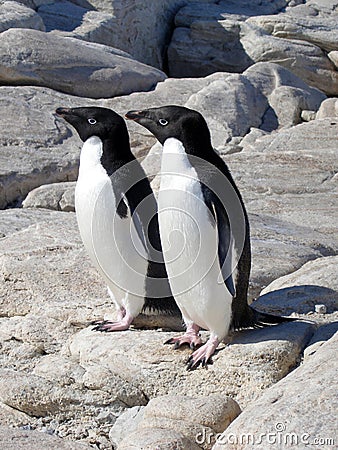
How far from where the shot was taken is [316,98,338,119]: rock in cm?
1062

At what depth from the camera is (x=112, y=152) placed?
159 inches

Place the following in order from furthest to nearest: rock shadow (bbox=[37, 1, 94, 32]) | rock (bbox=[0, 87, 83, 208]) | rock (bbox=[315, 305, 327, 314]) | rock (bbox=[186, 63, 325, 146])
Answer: rock shadow (bbox=[37, 1, 94, 32]) → rock (bbox=[186, 63, 325, 146]) → rock (bbox=[0, 87, 83, 208]) → rock (bbox=[315, 305, 327, 314])

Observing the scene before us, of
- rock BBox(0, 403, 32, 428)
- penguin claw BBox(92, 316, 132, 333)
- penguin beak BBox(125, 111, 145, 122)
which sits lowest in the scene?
rock BBox(0, 403, 32, 428)

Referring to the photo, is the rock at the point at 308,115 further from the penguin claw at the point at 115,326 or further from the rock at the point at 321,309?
the penguin claw at the point at 115,326

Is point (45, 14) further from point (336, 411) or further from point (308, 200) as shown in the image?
point (336, 411)

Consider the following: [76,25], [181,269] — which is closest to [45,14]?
[76,25]

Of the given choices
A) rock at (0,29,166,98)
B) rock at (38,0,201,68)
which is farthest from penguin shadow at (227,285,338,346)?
rock at (38,0,201,68)

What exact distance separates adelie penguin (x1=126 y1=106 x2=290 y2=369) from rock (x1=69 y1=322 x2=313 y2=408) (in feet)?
0.27

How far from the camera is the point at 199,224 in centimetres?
362

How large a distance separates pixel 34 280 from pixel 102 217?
101cm

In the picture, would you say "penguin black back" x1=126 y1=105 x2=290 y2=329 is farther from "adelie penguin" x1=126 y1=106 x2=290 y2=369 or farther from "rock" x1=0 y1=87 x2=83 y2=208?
"rock" x1=0 y1=87 x2=83 y2=208

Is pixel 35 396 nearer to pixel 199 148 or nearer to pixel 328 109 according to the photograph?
pixel 199 148

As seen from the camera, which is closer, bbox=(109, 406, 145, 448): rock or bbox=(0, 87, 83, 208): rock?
bbox=(109, 406, 145, 448): rock

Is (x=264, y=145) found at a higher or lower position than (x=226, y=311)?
lower
